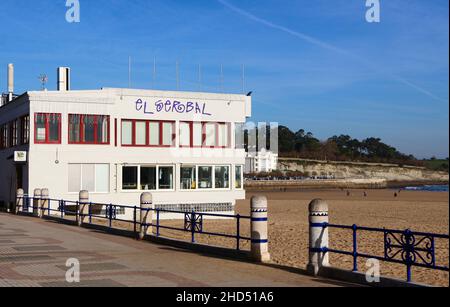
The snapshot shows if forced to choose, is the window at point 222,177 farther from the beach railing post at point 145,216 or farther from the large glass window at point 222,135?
the beach railing post at point 145,216

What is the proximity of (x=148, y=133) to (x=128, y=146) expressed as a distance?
4.96 feet

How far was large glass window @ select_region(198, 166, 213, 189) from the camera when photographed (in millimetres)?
37656

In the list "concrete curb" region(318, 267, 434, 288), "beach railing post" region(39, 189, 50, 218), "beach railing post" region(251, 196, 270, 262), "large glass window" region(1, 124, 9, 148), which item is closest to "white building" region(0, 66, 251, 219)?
"large glass window" region(1, 124, 9, 148)

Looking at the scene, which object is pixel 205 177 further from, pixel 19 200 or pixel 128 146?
pixel 19 200

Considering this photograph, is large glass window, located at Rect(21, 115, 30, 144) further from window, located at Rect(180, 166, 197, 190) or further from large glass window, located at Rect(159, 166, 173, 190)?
window, located at Rect(180, 166, 197, 190)

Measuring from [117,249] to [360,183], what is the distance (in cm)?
13777

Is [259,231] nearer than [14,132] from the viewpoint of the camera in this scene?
Yes

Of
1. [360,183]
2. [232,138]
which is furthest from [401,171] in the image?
[232,138]

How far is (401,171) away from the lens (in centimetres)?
19625

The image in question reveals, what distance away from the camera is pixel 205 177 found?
37.8 meters

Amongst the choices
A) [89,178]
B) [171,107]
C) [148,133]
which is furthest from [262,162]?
[89,178]

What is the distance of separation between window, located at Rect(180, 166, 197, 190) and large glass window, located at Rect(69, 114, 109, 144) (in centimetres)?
517

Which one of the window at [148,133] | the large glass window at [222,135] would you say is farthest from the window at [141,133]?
the large glass window at [222,135]
